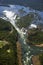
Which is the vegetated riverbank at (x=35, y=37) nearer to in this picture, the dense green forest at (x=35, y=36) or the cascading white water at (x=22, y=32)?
the dense green forest at (x=35, y=36)

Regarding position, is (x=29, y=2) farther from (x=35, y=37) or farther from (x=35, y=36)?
(x=35, y=37)

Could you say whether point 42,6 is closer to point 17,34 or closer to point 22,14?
point 22,14

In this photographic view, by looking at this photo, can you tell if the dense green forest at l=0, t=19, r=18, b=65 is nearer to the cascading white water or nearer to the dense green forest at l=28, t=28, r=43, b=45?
the cascading white water

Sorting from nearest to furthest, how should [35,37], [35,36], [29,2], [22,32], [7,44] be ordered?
[7,44] < [35,37] < [35,36] < [22,32] < [29,2]

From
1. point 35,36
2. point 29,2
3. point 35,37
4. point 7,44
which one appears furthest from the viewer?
point 29,2

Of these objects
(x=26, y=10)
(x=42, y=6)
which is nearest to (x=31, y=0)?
(x=42, y=6)

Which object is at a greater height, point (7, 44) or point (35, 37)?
point (7, 44)

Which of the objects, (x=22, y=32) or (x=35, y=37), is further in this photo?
(x=22, y=32)

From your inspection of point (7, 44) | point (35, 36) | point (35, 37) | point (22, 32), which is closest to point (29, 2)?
point (22, 32)

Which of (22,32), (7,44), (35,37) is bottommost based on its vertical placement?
(22,32)
